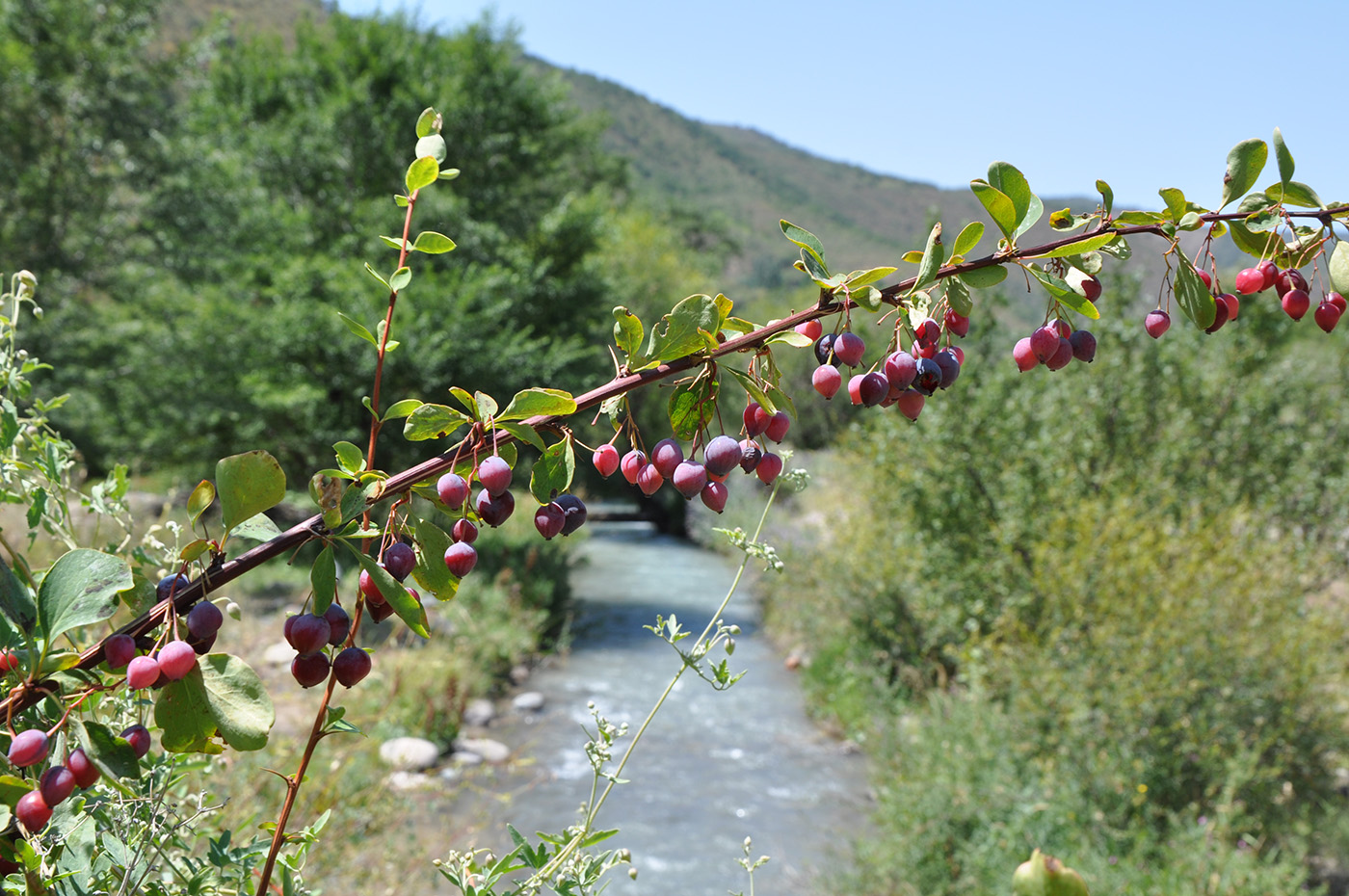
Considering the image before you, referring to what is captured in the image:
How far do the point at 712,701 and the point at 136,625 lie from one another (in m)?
8.43

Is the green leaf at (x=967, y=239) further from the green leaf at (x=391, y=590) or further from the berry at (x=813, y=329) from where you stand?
the green leaf at (x=391, y=590)

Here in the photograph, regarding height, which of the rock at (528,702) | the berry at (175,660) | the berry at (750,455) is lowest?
the rock at (528,702)

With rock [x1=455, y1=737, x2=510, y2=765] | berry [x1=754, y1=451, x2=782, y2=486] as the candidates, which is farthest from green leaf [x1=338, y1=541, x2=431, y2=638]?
rock [x1=455, y1=737, x2=510, y2=765]

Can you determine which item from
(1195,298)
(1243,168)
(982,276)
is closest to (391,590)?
(982,276)

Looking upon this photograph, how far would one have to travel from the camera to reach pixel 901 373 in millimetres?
742

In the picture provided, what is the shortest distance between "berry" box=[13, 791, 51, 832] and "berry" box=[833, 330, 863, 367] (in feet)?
2.41

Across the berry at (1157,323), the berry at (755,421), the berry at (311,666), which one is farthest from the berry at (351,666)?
the berry at (1157,323)

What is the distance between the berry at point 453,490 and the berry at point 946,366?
16.9 inches

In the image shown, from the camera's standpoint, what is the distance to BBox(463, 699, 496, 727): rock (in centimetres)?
728

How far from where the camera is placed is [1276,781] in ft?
14.6

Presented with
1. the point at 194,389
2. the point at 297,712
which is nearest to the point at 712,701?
the point at 297,712

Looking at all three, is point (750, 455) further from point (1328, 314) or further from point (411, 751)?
point (411, 751)

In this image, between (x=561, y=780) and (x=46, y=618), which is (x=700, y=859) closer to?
(x=561, y=780)

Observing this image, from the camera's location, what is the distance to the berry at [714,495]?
0.75 meters
